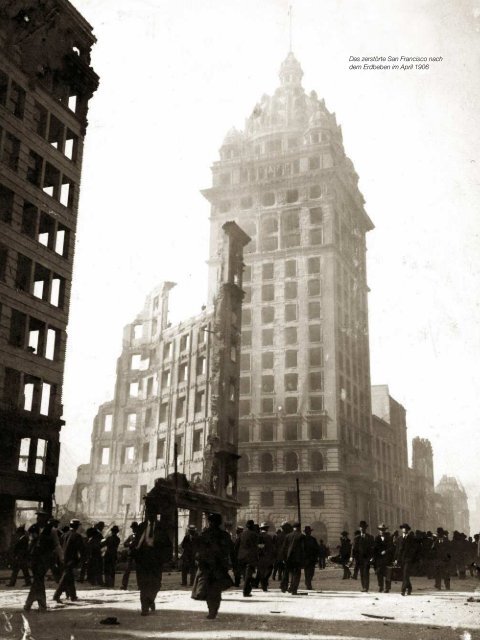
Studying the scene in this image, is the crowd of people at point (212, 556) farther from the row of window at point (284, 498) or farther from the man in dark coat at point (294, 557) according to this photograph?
the row of window at point (284, 498)

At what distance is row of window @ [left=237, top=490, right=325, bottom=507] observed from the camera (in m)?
63.7

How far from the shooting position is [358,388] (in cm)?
7600

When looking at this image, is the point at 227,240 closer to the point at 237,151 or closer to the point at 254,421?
the point at 254,421

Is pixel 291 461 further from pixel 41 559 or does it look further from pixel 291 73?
pixel 41 559

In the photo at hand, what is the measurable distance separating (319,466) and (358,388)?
13.9 metres

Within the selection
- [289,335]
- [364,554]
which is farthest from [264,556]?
[289,335]

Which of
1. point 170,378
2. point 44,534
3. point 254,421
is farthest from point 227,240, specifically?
point 44,534

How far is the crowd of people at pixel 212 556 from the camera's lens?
11.0m

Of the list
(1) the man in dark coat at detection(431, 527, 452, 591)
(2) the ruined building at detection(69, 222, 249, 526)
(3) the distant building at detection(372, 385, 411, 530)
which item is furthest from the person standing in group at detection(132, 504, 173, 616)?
(3) the distant building at detection(372, 385, 411, 530)

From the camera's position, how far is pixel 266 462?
6706cm

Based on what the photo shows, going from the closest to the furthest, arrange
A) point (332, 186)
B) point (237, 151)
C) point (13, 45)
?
point (13, 45), point (332, 186), point (237, 151)

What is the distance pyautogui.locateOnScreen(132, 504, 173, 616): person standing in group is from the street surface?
312 millimetres

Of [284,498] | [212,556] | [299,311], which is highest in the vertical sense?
[299,311]

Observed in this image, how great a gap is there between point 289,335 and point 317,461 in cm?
1402
